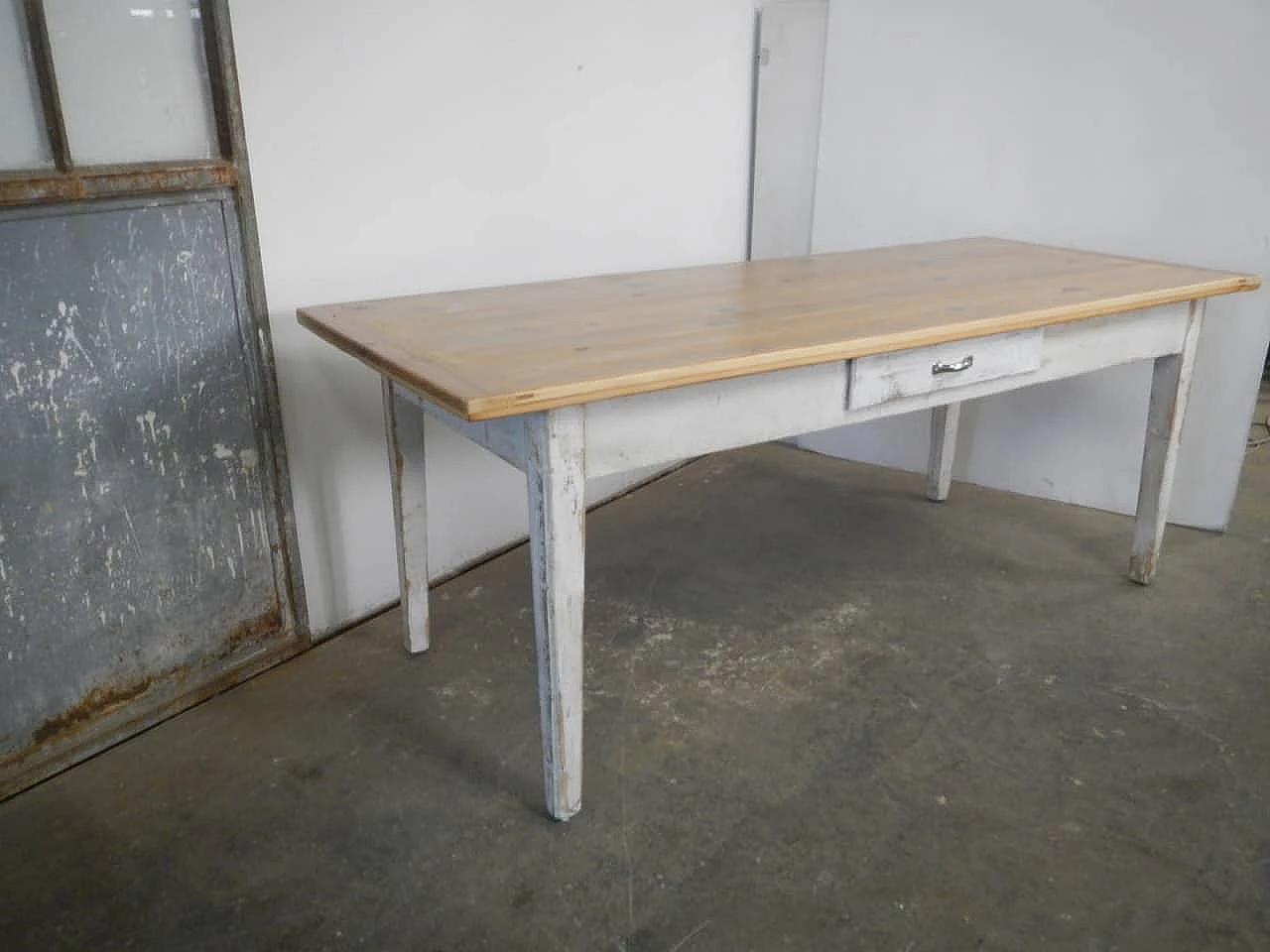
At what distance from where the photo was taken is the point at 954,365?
1.78 m

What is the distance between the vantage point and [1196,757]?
5.92ft

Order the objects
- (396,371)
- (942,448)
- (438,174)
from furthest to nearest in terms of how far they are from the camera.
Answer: (942,448) → (438,174) → (396,371)

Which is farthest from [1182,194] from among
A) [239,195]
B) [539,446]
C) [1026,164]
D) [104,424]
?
[104,424]

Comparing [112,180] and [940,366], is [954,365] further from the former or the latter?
[112,180]

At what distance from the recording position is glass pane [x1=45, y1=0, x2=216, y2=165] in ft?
5.21

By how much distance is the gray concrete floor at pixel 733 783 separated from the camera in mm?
1464

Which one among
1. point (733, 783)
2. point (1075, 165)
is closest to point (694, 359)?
point (733, 783)

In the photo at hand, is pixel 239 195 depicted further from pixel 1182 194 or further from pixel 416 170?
pixel 1182 194

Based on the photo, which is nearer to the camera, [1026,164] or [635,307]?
[635,307]

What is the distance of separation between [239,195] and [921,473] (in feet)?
7.30

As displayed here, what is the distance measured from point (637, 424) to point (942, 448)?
1702mm

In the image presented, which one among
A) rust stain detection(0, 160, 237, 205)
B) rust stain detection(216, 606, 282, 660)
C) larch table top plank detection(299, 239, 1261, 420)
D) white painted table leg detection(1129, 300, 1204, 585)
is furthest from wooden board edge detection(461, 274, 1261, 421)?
rust stain detection(216, 606, 282, 660)

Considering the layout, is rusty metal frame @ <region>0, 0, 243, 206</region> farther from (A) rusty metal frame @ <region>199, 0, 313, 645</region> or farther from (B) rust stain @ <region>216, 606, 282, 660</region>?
(B) rust stain @ <region>216, 606, 282, 660</region>

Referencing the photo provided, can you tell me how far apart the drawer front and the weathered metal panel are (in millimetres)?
1174
